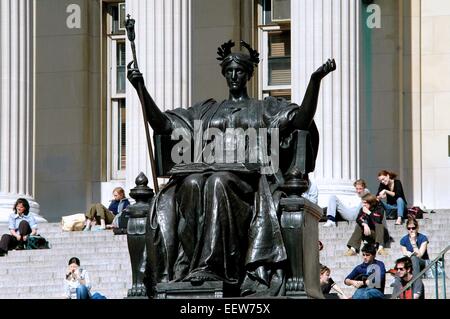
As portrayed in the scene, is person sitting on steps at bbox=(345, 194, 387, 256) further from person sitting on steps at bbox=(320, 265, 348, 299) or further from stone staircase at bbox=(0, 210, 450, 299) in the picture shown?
person sitting on steps at bbox=(320, 265, 348, 299)

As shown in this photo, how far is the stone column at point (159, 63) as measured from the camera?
34406 mm

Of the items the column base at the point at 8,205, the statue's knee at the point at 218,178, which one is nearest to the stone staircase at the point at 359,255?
the column base at the point at 8,205

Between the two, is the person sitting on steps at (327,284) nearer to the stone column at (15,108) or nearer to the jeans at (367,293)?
the jeans at (367,293)

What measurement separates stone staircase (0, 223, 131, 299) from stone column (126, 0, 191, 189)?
2.47 metres

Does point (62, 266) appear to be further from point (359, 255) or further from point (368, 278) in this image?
point (368, 278)

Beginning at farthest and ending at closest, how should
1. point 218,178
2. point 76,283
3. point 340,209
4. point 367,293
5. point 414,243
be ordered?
point 340,209
point 414,243
point 76,283
point 367,293
point 218,178

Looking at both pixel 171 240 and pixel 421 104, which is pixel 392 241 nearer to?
pixel 421 104

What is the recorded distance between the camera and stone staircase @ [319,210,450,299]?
1093 inches

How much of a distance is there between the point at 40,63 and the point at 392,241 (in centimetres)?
1375

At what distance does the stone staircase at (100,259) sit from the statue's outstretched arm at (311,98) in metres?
8.06

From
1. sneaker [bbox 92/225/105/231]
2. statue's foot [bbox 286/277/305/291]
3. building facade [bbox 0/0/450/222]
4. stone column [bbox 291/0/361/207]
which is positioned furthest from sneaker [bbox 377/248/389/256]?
statue's foot [bbox 286/277/305/291]

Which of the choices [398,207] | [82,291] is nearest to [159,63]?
[398,207]

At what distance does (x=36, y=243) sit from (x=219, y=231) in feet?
47.7

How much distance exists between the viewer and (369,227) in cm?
2930
